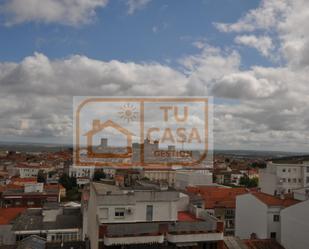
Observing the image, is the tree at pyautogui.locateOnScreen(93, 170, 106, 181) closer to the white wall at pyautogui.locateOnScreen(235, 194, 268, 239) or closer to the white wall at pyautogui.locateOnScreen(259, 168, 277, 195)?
the white wall at pyautogui.locateOnScreen(259, 168, 277, 195)

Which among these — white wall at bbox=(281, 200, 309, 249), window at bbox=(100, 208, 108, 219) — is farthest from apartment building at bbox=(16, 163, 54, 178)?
window at bbox=(100, 208, 108, 219)

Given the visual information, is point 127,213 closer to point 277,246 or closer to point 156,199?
point 156,199

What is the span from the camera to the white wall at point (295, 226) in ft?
59.1

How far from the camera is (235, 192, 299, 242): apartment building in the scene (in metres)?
21.2

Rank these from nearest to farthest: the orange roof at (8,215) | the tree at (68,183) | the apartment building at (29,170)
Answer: the orange roof at (8,215) → the tree at (68,183) → the apartment building at (29,170)

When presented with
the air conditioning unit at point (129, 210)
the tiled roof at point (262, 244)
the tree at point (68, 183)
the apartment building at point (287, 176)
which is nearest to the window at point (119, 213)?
the air conditioning unit at point (129, 210)

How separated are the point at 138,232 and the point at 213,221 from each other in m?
2.97

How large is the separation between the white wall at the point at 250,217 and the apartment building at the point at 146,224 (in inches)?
328

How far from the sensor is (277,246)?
63.3ft

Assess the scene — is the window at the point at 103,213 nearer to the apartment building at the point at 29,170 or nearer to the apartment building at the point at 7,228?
the apartment building at the point at 7,228

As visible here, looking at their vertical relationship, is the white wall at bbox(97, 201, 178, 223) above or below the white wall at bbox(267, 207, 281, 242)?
above

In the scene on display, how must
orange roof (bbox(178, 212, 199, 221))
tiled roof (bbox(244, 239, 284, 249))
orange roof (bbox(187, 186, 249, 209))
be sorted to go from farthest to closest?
orange roof (bbox(187, 186, 249, 209)), tiled roof (bbox(244, 239, 284, 249)), orange roof (bbox(178, 212, 199, 221))

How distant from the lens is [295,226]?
18.8 meters

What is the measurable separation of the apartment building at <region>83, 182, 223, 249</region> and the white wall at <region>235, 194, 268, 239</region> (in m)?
8.33
